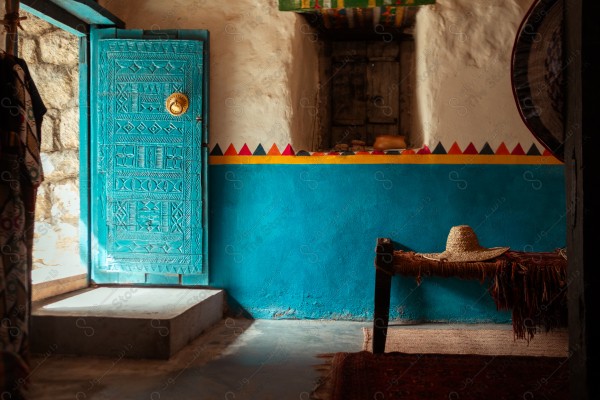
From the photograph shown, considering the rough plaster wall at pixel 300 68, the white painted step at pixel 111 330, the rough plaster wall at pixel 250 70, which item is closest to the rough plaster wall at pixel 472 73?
the rough plaster wall at pixel 300 68

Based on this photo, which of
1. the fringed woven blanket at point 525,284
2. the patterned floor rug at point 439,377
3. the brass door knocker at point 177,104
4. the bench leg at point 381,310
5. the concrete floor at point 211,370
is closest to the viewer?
the patterned floor rug at point 439,377

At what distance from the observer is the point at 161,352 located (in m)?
2.97

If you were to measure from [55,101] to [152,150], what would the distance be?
1271mm

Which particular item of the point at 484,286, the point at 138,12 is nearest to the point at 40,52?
Answer: the point at 138,12

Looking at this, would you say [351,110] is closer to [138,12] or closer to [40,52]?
[138,12]

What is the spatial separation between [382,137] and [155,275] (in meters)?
2.17

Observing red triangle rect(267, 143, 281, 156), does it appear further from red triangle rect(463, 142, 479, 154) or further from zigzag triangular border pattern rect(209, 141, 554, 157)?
red triangle rect(463, 142, 479, 154)

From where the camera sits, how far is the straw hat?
297cm

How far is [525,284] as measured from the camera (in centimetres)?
275

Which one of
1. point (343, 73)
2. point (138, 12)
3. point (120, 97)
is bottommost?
point (120, 97)

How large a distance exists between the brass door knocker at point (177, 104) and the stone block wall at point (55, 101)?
113 centimetres

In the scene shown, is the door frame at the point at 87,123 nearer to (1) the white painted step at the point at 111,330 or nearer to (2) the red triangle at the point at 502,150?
(1) the white painted step at the point at 111,330

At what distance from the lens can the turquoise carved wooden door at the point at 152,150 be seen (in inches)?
155

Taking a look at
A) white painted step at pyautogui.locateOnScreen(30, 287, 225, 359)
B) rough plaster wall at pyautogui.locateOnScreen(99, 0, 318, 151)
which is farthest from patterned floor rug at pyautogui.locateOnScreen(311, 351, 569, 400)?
rough plaster wall at pyautogui.locateOnScreen(99, 0, 318, 151)
